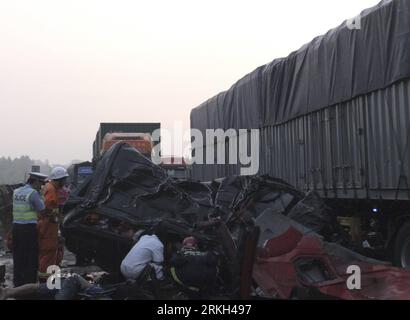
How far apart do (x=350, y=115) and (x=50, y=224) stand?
4452 mm

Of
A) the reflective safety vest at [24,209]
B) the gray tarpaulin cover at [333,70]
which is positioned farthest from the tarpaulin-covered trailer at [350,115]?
the reflective safety vest at [24,209]

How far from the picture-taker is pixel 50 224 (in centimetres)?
766

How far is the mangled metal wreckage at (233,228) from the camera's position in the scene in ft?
17.8

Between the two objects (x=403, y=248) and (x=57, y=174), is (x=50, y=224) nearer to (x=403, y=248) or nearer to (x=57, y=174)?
(x=57, y=174)

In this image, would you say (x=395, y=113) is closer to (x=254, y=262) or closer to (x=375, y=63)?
(x=375, y=63)

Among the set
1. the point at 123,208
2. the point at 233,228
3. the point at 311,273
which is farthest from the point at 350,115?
the point at 123,208

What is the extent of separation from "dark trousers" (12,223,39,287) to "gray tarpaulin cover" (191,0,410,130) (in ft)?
15.2

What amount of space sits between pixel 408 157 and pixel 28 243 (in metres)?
4.74

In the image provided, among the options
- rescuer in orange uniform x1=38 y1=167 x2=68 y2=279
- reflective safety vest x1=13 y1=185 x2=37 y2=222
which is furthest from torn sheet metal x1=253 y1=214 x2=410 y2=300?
rescuer in orange uniform x1=38 y1=167 x2=68 y2=279

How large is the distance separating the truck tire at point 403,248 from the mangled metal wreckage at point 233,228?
545 mm

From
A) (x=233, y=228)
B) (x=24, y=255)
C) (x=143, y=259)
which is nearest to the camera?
(x=143, y=259)

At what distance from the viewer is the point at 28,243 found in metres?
6.96

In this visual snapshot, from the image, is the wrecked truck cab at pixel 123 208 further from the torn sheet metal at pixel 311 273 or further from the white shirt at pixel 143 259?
the torn sheet metal at pixel 311 273
